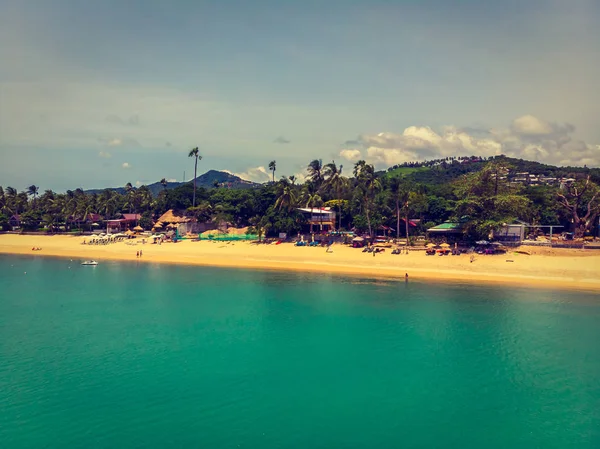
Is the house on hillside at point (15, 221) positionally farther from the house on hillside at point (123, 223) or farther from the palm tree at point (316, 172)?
the palm tree at point (316, 172)

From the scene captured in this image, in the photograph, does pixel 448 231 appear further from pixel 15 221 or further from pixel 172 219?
pixel 15 221

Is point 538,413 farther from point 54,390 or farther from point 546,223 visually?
point 546,223

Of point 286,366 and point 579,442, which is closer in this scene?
point 579,442

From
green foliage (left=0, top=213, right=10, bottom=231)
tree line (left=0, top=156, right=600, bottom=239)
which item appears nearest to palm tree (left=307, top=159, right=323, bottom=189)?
tree line (left=0, top=156, right=600, bottom=239)

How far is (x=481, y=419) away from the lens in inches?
802

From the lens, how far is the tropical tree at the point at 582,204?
2630 inches

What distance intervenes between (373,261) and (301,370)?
117 feet

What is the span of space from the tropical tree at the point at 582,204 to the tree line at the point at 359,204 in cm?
14

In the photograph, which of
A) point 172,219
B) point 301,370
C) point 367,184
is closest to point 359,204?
point 367,184

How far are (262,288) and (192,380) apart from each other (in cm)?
2414

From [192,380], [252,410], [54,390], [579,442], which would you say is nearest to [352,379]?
[252,410]

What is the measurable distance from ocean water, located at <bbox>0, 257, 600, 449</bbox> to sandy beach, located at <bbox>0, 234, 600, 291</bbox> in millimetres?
7250

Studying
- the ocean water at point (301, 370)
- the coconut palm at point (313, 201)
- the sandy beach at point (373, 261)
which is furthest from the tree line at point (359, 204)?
the ocean water at point (301, 370)

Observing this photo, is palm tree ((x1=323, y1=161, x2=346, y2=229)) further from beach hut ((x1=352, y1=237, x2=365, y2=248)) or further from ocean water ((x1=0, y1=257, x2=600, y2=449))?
ocean water ((x1=0, y1=257, x2=600, y2=449))
